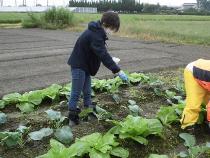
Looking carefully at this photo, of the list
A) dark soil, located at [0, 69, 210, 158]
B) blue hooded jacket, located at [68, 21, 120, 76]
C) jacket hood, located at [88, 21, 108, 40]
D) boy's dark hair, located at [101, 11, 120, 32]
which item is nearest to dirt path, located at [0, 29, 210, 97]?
dark soil, located at [0, 69, 210, 158]

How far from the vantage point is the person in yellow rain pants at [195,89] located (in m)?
4.38

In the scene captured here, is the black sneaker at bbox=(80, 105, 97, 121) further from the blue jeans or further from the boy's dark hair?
the boy's dark hair

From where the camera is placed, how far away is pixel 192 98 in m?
4.57

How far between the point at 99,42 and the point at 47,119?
1212 millimetres

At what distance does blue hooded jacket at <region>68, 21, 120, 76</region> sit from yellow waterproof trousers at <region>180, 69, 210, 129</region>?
2.70 ft

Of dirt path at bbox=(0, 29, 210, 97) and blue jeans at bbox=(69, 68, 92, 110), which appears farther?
dirt path at bbox=(0, 29, 210, 97)

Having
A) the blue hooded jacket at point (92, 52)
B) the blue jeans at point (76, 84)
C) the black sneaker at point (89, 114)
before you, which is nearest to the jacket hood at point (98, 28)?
the blue hooded jacket at point (92, 52)

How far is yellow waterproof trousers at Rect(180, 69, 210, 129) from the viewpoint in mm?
4543

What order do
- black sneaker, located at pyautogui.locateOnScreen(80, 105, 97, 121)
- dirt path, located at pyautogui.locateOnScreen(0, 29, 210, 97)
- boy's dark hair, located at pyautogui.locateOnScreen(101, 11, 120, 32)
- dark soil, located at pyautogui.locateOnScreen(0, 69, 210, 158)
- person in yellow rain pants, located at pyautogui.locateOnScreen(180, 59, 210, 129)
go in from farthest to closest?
dirt path, located at pyautogui.locateOnScreen(0, 29, 210, 97) → black sneaker, located at pyautogui.locateOnScreen(80, 105, 97, 121) → boy's dark hair, located at pyautogui.locateOnScreen(101, 11, 120, 32) → person in yellow rain pants, located at pyautogui.locateOnScreen(180, 59, 210, 129) → dark soil, located at pyautogui.locateOnScreen(0, 69, 210, 158)

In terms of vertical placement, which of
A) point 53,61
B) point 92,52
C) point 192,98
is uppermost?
point 92,52

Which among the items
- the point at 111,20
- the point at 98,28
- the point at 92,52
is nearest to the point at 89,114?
the point at 92,52

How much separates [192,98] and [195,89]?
0.11m

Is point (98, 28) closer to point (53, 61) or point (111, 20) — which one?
point (111, 20)

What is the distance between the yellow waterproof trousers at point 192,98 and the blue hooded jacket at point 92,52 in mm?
823
